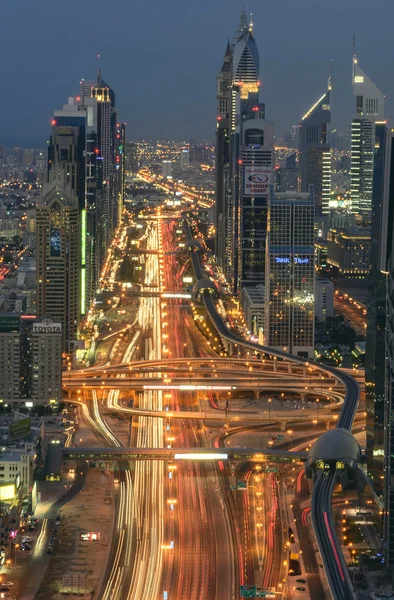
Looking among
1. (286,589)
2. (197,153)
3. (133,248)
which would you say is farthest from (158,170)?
(286,589)

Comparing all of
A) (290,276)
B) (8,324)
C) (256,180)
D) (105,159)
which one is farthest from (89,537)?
(105,159)

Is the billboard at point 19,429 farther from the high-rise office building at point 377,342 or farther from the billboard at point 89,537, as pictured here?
the high-rise office building at point 377,342

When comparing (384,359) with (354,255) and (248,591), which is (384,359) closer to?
(248,591)

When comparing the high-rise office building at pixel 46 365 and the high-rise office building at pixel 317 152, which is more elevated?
the high-rise office building at pixel 317 152

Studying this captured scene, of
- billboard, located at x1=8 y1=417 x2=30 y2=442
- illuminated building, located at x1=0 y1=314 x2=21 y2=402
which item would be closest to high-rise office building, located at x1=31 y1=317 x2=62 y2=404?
illuminated building, located at x1=0 y1=314 x2=21 y2=402

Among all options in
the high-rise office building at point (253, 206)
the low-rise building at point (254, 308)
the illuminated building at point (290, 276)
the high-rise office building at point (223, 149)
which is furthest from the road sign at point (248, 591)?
the high-rise office building at point (223, 149)

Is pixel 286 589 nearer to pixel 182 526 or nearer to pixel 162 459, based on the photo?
pixel 182 526
